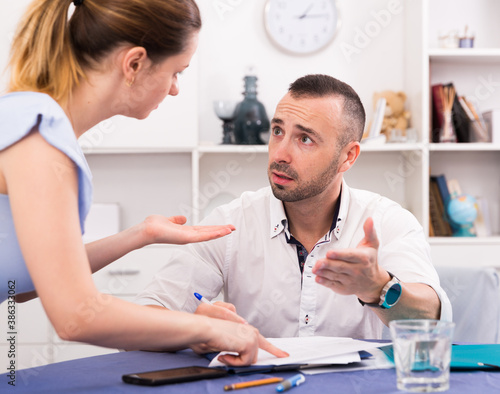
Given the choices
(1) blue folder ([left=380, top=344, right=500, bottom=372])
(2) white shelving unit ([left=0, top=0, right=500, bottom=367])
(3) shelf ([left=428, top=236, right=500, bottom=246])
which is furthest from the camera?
(2) white shelving unit ([left=0, top=0, right=500, bottom=367])

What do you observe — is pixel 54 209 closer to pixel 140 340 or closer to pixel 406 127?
pixel 140 340

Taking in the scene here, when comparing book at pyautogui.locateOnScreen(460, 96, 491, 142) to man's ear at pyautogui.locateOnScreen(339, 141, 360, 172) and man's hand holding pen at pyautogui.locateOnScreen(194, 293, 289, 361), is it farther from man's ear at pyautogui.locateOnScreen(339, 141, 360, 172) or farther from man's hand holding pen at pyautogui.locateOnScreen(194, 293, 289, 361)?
man's hand holding pen at pyautogui.locateOnScreen(194, 293, 289, 361)

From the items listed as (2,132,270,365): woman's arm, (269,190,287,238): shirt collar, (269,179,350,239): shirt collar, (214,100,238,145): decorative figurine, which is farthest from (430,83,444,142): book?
(2,132,270,365): woman's arm

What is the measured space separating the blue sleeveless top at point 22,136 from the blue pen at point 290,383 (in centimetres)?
42

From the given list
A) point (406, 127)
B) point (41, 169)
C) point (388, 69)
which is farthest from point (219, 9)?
point (41, 169)

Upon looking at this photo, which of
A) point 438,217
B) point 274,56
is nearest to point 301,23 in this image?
point 274,56

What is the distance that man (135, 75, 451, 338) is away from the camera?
166 centimetres

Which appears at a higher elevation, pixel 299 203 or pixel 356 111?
pixel 356 111

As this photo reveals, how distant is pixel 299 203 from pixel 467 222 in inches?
58.3

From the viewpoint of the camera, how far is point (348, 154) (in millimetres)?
1911

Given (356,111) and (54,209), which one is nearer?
(54,209)

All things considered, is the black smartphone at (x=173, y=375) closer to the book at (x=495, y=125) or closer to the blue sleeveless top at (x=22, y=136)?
the blue sleeveless top at (x=22, y=136)

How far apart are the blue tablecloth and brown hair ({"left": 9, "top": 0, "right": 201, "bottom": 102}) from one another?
0.47 m

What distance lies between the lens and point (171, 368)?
1081mm
